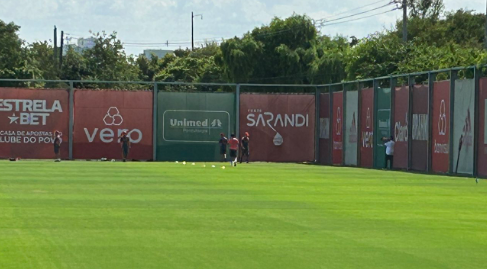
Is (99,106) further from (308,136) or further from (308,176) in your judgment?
(308,176)

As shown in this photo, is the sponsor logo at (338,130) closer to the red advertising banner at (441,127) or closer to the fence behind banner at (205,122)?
the fence behind banner at (205,122)

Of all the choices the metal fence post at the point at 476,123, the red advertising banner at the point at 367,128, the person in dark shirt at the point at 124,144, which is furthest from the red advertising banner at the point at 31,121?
the metal fence post at the point at 476,123

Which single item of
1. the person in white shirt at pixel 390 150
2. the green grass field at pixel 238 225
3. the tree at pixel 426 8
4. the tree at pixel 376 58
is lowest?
the green grass field at pixel 238 225

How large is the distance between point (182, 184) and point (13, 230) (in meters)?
11.7

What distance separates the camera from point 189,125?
48.2 meters

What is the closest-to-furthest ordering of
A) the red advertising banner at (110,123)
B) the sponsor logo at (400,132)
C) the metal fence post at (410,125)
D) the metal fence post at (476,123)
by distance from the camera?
the metal fence post at (476,123) → the metal fence post at (410,125) → the sponsor logo at (400,132) → the red advertising banner at (110,123)

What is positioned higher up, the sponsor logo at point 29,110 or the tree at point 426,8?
the tree at point 426,8

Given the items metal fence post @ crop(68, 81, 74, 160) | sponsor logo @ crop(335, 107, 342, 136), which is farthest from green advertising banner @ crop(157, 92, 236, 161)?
sponsor logo @ crop(335, 107, 342, 136)

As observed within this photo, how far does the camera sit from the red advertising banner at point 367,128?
43.0 metres

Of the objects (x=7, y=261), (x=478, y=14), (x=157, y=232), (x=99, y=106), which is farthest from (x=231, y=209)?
(x=478, y=14)

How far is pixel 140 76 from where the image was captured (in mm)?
110875

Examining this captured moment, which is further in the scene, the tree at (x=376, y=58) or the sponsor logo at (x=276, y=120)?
the tree at (x=376, y=58)

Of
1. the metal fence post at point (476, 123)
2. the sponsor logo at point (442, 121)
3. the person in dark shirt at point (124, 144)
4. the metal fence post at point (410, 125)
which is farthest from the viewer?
the person in dark shirt at point (124, 144)

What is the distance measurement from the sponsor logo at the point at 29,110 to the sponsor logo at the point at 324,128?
510 inches
